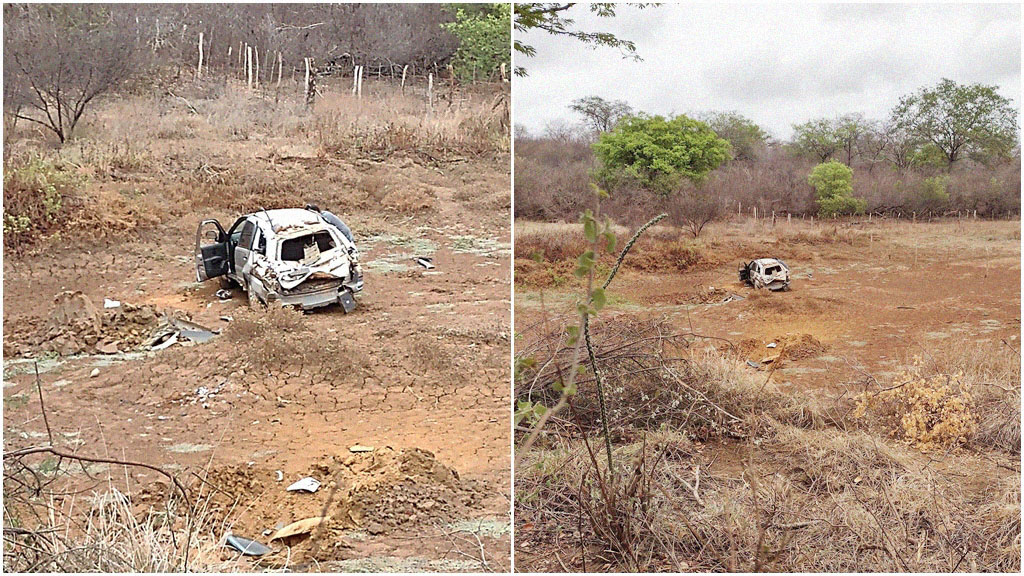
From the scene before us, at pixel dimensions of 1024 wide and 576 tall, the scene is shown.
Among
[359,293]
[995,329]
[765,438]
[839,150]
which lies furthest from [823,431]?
[359,293]

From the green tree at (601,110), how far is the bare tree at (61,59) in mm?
1620

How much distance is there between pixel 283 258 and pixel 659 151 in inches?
51.4

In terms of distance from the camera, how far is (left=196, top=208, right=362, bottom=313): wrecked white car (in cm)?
317

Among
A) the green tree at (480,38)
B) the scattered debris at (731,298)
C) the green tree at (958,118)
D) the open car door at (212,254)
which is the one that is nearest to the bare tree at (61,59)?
the open car door at (212,254)

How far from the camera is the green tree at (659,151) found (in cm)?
297

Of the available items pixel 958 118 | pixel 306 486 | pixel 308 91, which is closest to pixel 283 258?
pixel 308 91

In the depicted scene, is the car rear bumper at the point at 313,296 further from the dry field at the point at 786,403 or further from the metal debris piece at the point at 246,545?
the metal debris piece at the point at 246,545

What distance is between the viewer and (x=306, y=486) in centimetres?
288

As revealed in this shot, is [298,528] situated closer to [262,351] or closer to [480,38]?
[262,351]

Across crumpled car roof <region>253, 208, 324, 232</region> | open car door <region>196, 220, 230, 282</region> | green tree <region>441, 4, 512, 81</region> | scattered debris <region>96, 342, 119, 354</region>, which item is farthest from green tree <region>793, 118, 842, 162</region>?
scattered debris <region>96, 342, 119, 354</region>

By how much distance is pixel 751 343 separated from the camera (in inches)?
117

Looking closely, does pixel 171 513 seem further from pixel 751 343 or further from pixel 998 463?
pixel 998 463

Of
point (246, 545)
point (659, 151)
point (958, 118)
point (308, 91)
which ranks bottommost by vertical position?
point (246, 545)

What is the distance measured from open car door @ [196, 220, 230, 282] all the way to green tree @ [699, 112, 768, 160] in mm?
1714
